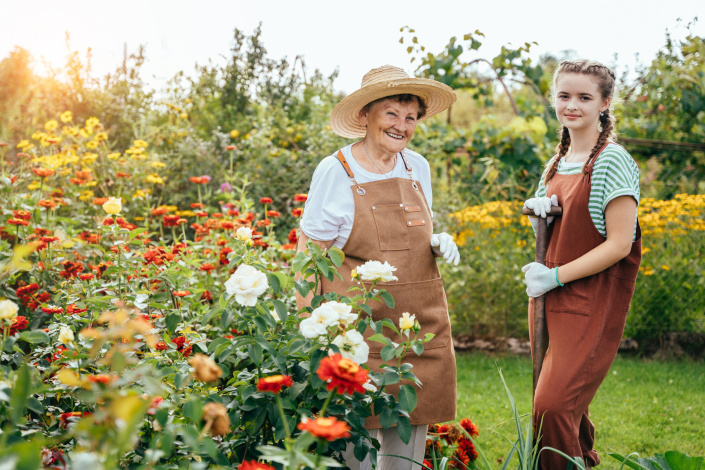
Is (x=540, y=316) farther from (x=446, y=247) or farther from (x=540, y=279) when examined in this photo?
(x=446, y=247)

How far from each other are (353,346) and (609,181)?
1.06 metres

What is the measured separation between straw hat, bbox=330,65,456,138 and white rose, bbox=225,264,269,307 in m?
0.97

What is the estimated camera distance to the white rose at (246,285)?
134 centimetres

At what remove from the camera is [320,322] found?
4.36ft

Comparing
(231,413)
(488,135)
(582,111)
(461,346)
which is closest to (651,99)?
(488,135)

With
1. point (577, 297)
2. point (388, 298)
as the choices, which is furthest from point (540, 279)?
point (388, 298)

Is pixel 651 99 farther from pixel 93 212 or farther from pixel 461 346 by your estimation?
pixel 93 212

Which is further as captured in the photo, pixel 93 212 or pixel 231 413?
pixel 93 212

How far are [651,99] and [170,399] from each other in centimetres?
679

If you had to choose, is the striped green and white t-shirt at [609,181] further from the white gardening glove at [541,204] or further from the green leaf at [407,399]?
the green leaf at [407,399]

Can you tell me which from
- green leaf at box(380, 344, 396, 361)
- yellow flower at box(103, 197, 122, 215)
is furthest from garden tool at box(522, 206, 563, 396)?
yellow flower at box(103, 197, 122, 215)

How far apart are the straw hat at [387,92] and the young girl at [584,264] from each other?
445 mm

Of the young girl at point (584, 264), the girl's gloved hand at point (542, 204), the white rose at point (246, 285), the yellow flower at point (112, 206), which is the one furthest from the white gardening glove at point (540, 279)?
the yellow flower at point (112, 206)

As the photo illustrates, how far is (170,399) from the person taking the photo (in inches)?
61.1
